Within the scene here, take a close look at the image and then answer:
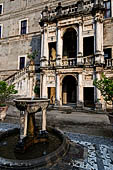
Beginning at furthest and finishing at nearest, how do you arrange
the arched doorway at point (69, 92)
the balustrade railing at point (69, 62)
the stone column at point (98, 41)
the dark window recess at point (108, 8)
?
the arched doorway at point (69, 92), the dark window recess at point (108, 8), the balustrade railing at point (69, 62), the stone column at point (98, 41)

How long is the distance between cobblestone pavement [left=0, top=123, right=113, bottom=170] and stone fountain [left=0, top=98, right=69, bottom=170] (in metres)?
0.22

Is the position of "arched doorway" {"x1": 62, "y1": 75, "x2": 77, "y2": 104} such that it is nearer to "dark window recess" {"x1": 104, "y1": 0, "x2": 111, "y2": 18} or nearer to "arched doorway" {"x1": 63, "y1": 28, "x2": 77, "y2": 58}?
"arched doorway" {"x1": 63, "y1": 28, "x2": 77, "y2": 58}

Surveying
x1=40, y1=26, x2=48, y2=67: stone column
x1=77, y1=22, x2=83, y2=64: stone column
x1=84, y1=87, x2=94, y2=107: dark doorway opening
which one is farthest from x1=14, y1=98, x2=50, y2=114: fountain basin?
x1=84, y1=87, x2=94, y2=107: dark doorway opening

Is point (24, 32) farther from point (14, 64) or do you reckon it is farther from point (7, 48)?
point (14, 64)

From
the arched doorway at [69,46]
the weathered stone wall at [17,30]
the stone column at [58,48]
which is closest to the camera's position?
the stone column at [58,48]

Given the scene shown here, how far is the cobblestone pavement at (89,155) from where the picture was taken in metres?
2.80

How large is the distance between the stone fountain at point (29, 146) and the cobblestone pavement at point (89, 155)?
22 centimetres

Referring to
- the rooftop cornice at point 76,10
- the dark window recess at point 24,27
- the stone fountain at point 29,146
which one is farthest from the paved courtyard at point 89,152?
the dark window recess at point 24,27

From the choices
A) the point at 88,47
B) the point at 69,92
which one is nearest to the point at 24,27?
the point at 88,47

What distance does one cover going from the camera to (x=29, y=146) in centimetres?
350

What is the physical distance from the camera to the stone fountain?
261 cm

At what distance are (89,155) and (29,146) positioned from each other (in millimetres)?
1901

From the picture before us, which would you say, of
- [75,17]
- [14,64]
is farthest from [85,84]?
[14,64]

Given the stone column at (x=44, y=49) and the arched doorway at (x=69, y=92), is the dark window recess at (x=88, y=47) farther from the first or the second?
the stone column at (x=44, y=49)
